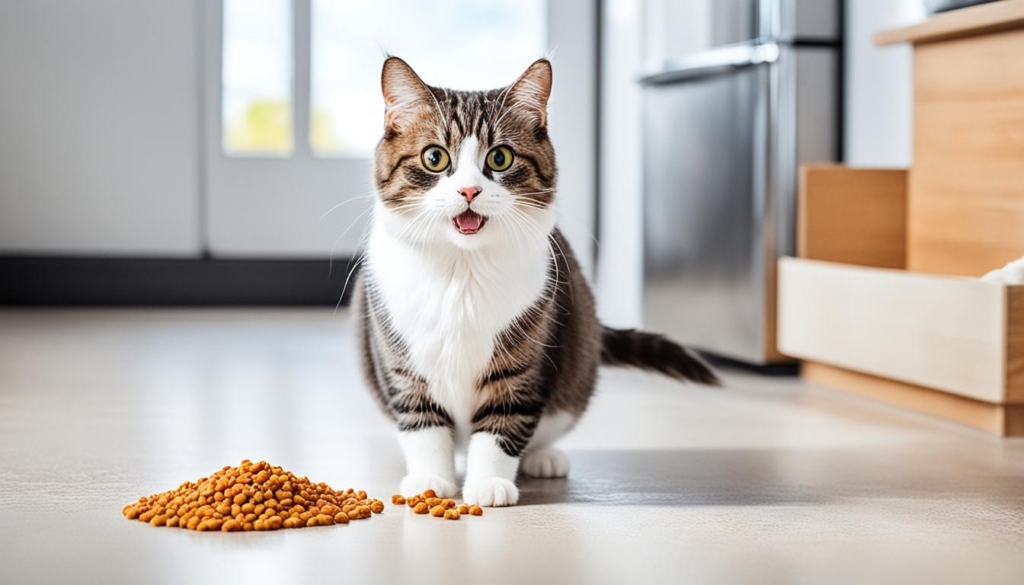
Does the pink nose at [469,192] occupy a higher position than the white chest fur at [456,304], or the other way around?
the pink nose at [469,192]

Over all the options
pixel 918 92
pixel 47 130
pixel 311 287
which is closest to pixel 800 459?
pixel 918 92

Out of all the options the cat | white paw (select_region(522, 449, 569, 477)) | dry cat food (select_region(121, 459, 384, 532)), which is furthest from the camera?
white paw (select_region(522, 449, 569, 477))

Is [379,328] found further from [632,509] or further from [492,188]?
[632,509]

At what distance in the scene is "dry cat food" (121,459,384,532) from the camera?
4.77ft

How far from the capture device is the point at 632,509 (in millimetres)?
1592

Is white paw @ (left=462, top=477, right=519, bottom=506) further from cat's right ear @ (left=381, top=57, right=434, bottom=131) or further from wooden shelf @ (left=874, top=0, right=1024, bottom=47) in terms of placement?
wooden shelf @ (left=874, top=0, right=1024, bottom=47)

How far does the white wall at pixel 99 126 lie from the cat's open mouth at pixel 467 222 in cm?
310

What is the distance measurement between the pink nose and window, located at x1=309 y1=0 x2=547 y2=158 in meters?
2.97

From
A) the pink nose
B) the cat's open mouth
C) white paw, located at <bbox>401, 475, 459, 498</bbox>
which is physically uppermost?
the pink nose

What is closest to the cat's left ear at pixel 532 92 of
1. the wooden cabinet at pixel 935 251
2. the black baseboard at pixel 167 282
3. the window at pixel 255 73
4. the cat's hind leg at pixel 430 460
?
the cat's hind leg at pixel 430 460

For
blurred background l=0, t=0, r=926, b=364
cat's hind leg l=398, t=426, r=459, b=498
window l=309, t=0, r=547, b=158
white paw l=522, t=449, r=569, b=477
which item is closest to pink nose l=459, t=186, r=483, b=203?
cat's hind leg l=398, t=426, r=459, b=498

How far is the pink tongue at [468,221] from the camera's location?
1.54 metres

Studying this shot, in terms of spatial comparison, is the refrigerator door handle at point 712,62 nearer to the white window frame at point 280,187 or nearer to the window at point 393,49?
the white window frame at point 280,187

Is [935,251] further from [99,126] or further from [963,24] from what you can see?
[99,126]
